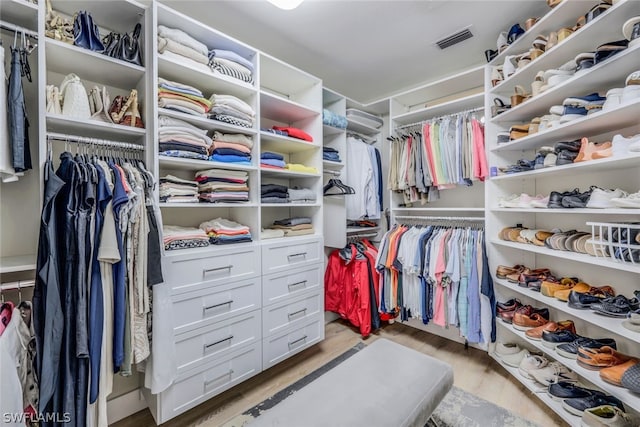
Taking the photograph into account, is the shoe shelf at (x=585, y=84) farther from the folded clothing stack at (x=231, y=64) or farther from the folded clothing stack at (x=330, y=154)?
the folded clothing stack at (x=231, y=64)

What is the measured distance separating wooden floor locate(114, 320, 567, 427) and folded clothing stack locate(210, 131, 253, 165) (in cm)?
157

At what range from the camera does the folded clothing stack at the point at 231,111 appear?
1750mm

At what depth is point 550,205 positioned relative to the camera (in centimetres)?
164

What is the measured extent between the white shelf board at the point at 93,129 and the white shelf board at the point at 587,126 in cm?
234

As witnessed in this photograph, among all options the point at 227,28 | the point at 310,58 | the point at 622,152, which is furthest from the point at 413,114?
the point at 227,28

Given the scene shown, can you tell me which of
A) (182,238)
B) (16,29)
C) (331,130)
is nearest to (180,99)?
(16,29)

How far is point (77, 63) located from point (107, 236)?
0.95 metres

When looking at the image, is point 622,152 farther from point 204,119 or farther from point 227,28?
point 227,28

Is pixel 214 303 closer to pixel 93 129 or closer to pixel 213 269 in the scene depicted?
pixel 213 269

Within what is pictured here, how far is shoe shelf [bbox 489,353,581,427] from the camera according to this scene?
142 centimetres

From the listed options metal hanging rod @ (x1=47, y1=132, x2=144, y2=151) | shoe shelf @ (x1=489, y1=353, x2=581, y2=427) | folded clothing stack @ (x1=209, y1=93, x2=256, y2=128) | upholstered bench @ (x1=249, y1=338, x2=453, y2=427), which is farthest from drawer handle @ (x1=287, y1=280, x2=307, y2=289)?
shoe shelf @ (x1=489, y1=353, x2=581, y2=427)

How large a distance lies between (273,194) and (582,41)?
2069 millimetres

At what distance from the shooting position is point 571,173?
1798 millimetres

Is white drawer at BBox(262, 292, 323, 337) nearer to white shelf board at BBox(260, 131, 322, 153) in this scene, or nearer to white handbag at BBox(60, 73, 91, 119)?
white shelf board at BBox(260, 131, 322, 153)
